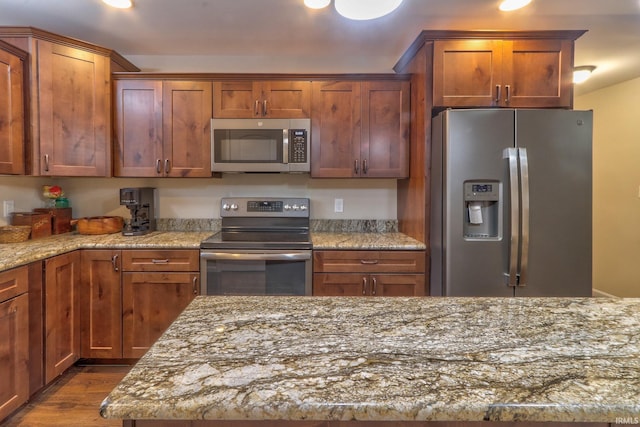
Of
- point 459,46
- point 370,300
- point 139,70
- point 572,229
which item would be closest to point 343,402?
point 370,300

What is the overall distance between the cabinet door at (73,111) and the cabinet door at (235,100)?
798 mm

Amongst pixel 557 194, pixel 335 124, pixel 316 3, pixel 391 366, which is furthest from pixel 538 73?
pixel 391 366

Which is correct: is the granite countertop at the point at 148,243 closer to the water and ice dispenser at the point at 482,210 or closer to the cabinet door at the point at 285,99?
the water and ice dispenser at the point at 482,210

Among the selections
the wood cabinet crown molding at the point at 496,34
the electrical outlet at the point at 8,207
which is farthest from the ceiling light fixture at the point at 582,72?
the electrical outlet at the point at 8,207

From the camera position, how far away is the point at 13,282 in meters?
1.82

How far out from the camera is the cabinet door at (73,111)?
2330 millimetres

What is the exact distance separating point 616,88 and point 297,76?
134 inches

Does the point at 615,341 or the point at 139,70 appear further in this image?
the point at 139,70

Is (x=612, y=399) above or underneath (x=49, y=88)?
underneath

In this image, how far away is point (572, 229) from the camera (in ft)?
6.95

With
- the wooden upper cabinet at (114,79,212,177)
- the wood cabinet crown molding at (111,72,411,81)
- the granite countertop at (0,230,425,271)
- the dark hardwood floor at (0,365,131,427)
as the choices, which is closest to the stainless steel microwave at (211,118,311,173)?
the wooden upper cabinet at (114,79,212,177)

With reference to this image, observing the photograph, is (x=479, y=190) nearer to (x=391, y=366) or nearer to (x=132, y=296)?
(x=391, y=366)

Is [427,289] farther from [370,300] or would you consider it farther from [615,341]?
[615,341]

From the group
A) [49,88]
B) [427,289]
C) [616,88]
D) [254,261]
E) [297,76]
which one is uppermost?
[616,88]
